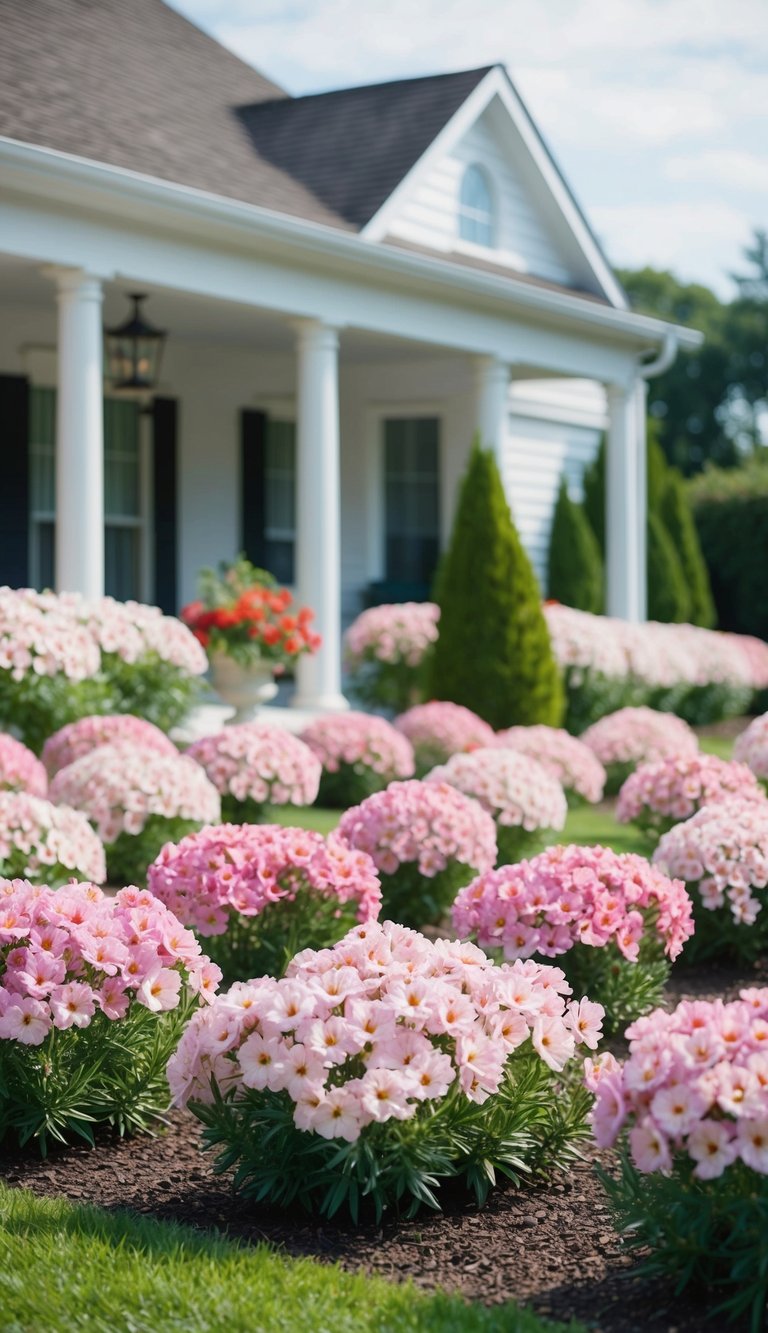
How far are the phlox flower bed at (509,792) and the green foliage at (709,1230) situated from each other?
13.3 ft

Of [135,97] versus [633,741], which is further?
[135,97]

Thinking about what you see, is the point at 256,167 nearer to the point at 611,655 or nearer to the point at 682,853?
the point at 611,655

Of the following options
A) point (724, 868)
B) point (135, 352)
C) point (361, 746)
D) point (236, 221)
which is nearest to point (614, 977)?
point (724, 868)

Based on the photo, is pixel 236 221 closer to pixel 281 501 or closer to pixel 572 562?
pixel 281 501

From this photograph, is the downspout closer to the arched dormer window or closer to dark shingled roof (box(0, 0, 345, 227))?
the arched dormer window

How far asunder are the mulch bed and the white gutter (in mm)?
6608

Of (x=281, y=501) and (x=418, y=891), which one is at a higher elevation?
(x=281, y=501)

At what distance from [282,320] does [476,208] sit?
13.7 ft

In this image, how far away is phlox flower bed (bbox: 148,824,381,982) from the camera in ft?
16.2

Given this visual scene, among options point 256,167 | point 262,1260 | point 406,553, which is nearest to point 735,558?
point 406,553

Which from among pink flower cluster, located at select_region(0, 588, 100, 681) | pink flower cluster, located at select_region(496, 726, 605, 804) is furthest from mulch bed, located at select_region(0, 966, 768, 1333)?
pink flower cluster, located at select_region(496, 726, 605, 804)

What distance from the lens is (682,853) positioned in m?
6.02

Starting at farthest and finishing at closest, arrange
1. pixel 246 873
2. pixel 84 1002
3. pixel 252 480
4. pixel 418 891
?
pixel 252 480 → pixel 418 891 → pixel 246 873 → pixel 84 1002

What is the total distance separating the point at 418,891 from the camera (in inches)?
255
